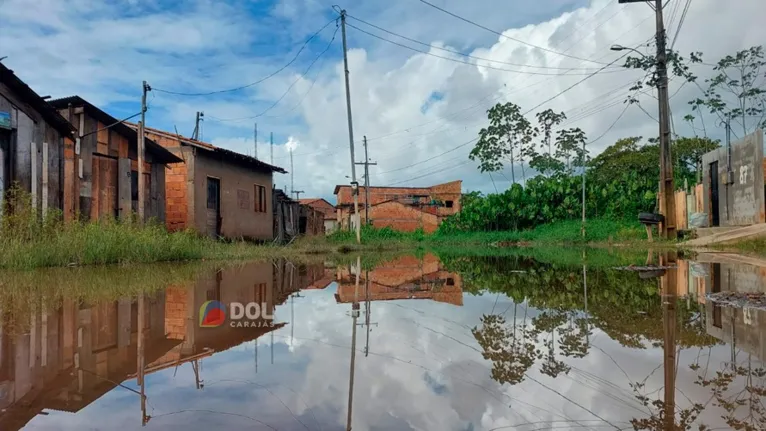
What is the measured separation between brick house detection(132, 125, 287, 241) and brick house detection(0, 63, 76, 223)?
503 cm

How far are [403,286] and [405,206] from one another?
34.4 m

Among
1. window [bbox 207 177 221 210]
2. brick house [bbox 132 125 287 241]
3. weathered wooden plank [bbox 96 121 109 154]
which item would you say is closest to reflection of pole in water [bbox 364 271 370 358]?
weathered wooden plank [bbox 96 121 109 154]

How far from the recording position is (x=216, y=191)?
1831 cm

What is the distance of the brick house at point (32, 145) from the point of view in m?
10.3

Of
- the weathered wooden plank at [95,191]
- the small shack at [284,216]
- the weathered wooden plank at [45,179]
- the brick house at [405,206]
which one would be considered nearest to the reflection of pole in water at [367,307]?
the weathered wooden plank at [45,179]

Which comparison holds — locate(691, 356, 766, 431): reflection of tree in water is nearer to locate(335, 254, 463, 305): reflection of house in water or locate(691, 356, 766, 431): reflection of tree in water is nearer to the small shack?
locate(335, 254, 463, 305): reflection of house in water

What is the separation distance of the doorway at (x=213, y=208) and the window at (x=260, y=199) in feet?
9.24

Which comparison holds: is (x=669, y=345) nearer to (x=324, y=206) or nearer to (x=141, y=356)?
(x=141, y=356)

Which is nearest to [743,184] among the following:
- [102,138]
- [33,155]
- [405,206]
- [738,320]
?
[738,320]

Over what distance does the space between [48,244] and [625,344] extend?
932cm

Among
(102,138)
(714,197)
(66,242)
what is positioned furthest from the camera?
(714,197)

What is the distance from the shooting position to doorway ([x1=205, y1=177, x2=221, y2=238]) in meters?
17.7

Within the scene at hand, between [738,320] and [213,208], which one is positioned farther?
[213,208]

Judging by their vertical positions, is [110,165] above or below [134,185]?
above
